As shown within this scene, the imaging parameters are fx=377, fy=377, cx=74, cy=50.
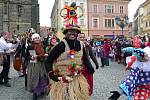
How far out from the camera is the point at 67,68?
5.55 meters

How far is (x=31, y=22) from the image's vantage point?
222 ft

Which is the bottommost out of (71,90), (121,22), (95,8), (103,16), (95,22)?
(71,90)

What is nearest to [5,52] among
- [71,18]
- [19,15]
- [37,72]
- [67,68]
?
[37,72]

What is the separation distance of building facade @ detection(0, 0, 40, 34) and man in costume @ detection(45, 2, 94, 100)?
60.6 metres

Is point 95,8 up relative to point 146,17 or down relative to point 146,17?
up

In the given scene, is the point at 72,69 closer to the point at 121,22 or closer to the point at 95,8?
the point at 121,22

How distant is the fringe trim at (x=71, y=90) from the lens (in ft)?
17.7

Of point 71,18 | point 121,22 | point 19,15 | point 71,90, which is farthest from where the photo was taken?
point 19,15

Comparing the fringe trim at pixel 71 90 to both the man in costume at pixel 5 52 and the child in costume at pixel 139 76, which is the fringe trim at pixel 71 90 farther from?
the man in costume at pixel 5 52

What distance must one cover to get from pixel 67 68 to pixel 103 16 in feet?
213

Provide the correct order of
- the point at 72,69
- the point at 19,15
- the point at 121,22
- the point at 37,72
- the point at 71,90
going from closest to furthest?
the point at 71,90 < the point at 72,69 < the point at 37,72 < the point at 121,22 < the point at 19,15

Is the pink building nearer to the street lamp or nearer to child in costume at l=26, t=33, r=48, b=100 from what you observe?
the street lamp

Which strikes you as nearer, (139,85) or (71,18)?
(71,18)

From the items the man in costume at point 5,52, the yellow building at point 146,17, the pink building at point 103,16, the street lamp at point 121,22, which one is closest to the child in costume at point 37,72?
the man in costume at point 5,52
